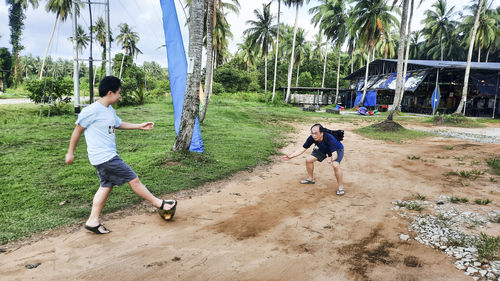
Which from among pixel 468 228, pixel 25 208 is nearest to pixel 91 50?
pixel 25 208

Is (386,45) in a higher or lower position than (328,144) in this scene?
higher

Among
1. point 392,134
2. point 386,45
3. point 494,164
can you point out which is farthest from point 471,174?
point 386,45

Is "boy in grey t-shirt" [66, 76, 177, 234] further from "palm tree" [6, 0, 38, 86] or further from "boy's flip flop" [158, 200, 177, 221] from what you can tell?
"palm tree" [6, 0, 38, 86]

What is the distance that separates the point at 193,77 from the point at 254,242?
4226mm

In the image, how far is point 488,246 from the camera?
3.18m

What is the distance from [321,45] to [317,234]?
50.0 m

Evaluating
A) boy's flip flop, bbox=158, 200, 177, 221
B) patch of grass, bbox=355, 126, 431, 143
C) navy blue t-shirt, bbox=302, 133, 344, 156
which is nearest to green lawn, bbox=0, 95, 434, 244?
boy's flip flop, bbox=158, 200, 177, 221

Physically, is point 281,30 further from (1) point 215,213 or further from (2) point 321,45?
(1) point 215,213

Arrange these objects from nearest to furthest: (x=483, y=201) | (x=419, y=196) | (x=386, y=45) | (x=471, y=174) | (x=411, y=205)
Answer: (x=411, y=205), (x=483, y=201), (x=419, y=196), (x=471, y=174), (x=386, y=45)

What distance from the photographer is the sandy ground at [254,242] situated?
2754 mm

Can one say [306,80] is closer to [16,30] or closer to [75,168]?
[16,30]

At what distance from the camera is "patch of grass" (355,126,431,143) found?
41.6 feet

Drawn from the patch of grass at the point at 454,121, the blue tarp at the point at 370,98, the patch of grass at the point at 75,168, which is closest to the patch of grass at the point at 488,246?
the patch of grass at the point at 75,168

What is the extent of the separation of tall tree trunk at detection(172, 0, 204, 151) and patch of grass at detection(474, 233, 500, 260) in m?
5.35
